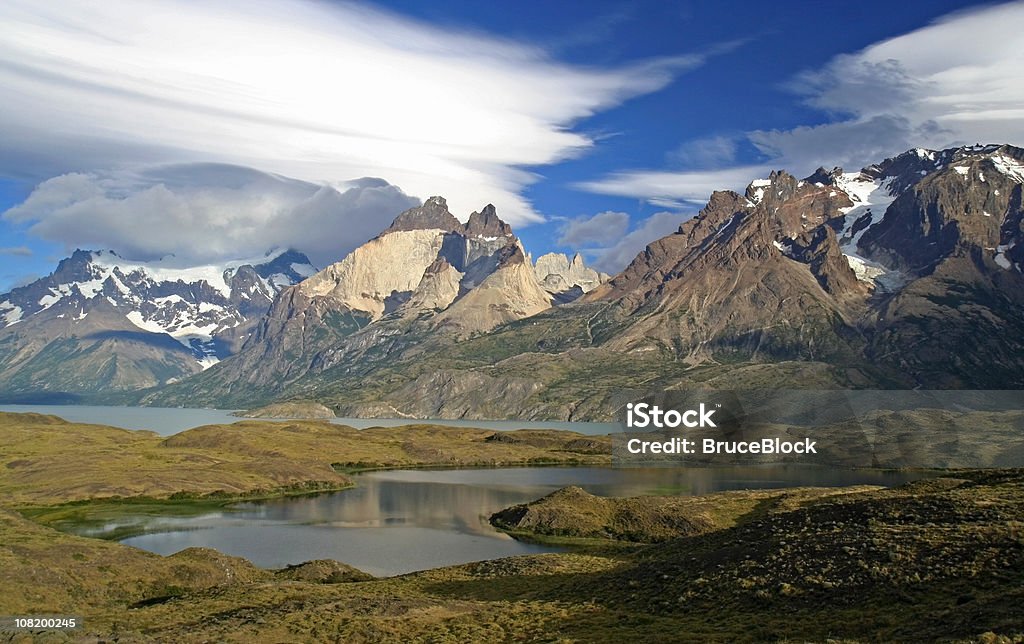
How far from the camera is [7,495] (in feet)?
487

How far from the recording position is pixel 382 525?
437 ft

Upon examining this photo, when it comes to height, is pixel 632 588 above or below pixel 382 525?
above

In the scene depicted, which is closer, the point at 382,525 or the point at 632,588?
the point at 632,588

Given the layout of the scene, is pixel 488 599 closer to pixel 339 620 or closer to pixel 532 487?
pixel 339 620

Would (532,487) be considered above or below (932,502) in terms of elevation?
below

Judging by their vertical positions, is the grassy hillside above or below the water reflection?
above

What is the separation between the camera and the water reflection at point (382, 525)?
107 meters

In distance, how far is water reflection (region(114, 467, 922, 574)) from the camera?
10694 cm

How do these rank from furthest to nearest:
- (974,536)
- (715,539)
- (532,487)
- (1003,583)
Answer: (532,487)
(715,539)
(974,536)
(1003,583)

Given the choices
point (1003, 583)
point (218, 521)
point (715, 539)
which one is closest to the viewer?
point (1003, 583)

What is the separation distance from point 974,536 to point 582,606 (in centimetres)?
2766

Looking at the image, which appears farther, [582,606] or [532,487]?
[532,487]

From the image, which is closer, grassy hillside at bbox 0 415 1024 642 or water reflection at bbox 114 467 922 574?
grassy hillside at bbox 0 415 1024 642

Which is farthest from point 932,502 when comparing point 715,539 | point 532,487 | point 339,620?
point 532,487
